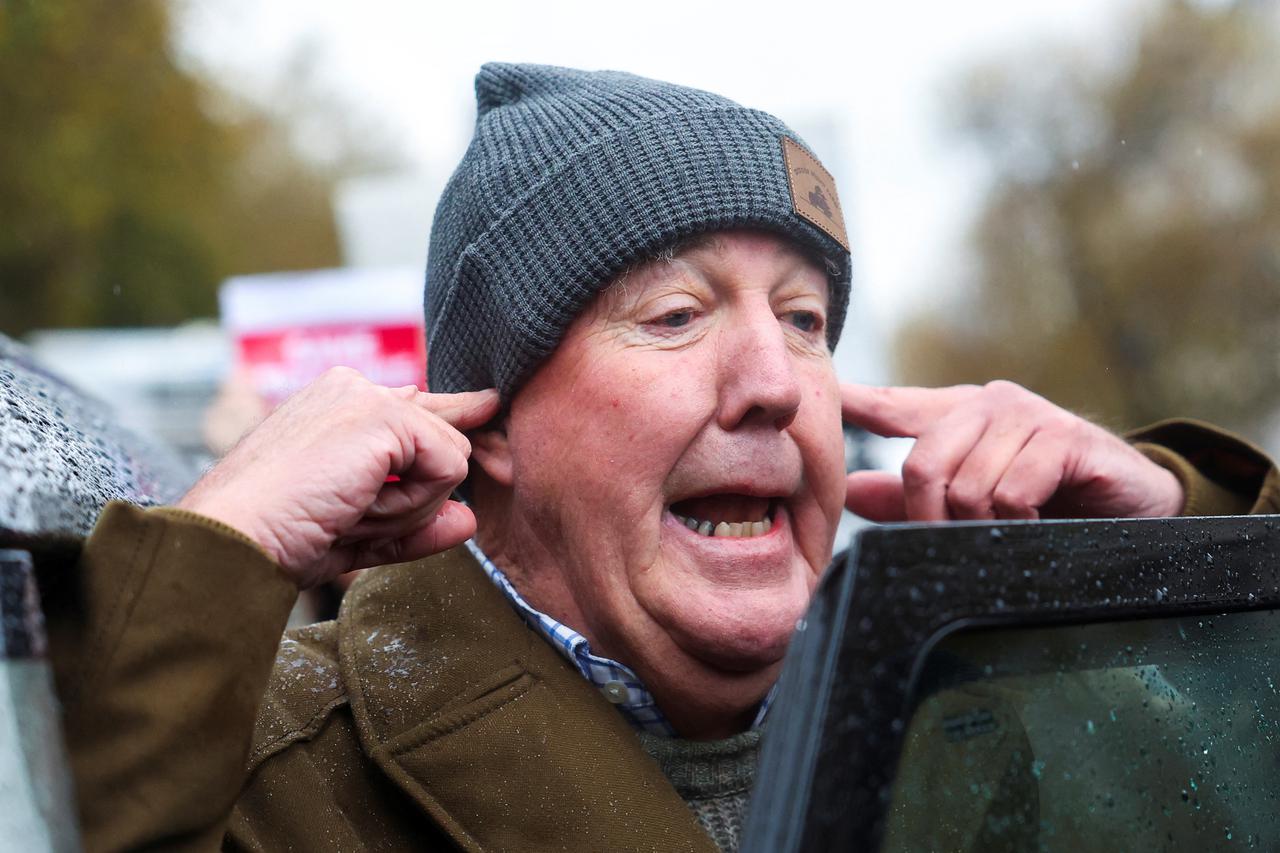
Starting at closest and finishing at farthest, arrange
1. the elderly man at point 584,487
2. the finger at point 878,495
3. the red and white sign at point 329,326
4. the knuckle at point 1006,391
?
the elderly man at point 584,487
the knuckle at point 1006,391
the finger at point 878,495
the red and white sign at point 329,326

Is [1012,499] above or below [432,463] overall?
below

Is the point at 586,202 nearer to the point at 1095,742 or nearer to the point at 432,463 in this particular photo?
the point at 432,463

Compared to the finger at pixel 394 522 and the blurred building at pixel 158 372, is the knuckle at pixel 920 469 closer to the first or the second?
the finger at pixel 394 522

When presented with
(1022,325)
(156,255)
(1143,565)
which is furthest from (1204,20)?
(1143,565)

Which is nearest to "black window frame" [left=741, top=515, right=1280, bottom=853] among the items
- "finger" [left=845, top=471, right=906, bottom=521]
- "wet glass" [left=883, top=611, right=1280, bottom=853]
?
"wet glass" [left=883, top=611, right=1280, bottom=853]

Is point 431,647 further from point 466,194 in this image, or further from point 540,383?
point 466,194

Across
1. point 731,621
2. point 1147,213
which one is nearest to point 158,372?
point 731,621

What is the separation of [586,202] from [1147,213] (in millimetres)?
23814

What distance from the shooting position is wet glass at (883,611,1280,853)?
3.97 ft

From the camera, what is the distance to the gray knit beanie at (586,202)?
2.05 metres

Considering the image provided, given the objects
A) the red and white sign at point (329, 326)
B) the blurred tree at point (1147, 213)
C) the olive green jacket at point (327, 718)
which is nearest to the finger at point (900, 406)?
the olive green jacket at point (327, 718)

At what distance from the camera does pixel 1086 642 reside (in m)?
1.31

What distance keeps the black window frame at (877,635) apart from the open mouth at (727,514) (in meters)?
0.83

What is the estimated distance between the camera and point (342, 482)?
64.2 inches
